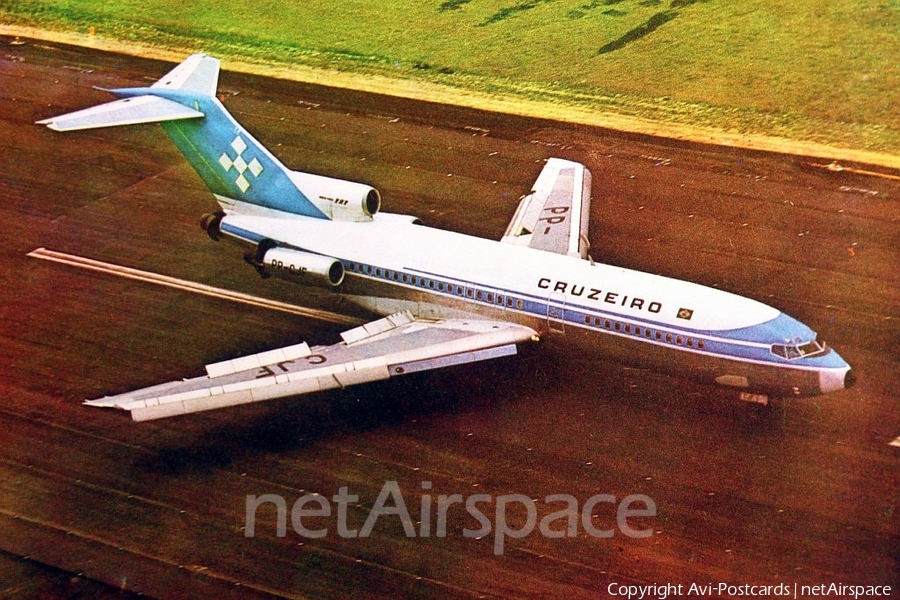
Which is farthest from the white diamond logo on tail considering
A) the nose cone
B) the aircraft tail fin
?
the nose cone

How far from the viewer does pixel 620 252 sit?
34812 mm

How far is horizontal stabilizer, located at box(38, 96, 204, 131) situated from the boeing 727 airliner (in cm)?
5

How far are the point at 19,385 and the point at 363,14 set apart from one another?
29.1m

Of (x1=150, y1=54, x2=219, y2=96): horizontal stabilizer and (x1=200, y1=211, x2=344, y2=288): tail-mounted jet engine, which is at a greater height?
(x1=150, y1=54, x2=219, y2=96): horizontal stabilizer

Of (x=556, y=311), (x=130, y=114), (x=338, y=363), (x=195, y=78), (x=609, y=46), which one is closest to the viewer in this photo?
(x=338, y=363)

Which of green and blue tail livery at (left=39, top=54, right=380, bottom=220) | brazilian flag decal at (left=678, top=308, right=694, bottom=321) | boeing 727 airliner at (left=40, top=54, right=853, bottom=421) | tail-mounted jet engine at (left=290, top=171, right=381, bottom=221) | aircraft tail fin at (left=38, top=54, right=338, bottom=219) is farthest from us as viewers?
aircraft tail fin at (left=38, top=54, right=338, bottom=219)

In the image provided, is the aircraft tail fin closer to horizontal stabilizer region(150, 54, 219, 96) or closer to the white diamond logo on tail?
the white diamond logo on tail

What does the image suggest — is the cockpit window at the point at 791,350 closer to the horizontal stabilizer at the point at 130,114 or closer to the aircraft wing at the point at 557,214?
the aircraft wing at the point at 557,214

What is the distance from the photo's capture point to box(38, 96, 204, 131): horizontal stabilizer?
96.6 feet

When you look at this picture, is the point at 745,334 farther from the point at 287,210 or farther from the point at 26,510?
the point at 26,510

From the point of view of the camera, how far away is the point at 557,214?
31.9m

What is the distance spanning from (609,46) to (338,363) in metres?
25.6

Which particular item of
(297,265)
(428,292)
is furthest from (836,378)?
(297,265)

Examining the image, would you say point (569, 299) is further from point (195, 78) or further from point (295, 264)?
point (195, 78)
